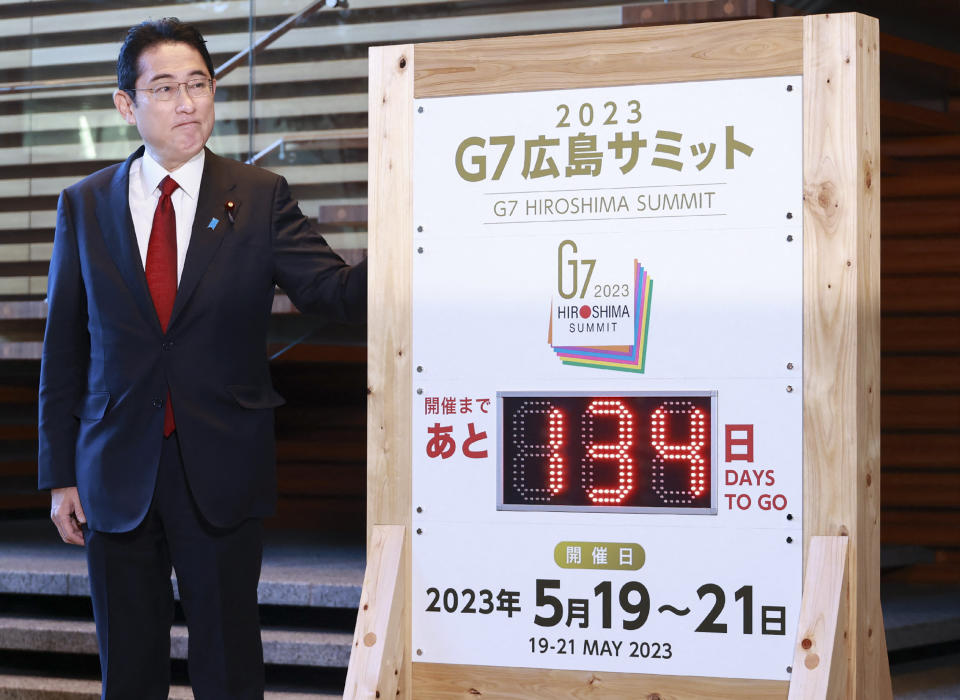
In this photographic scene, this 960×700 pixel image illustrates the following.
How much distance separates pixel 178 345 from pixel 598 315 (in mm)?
836

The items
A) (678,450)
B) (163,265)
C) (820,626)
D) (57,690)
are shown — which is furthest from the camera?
(57,690)

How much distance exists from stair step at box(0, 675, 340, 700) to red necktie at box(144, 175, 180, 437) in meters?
1.79

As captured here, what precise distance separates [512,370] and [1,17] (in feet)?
12.9

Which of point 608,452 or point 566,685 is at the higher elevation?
point 608,452

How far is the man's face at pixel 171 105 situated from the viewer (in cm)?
235

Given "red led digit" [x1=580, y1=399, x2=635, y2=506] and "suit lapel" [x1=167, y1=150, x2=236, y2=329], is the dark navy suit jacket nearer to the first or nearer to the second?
"suit lapel" [x1=167, y1=150, x2=236, y2=329]

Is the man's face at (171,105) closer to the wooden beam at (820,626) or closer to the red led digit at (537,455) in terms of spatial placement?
the red led digit at (537,455)

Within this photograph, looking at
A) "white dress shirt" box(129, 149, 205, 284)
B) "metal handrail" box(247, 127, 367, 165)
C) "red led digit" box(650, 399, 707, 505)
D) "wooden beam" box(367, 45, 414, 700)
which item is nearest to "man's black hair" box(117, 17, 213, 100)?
"white dress shirt" box(129, 149, 205, 284)

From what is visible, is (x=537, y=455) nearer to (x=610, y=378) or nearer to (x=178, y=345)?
(x=610, y=378)

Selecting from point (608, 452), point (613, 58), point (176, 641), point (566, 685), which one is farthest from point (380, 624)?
point (176, 641)

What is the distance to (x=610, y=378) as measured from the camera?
7.39ft

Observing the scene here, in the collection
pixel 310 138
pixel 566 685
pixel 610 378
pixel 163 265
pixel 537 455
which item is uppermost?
pixel 310 138

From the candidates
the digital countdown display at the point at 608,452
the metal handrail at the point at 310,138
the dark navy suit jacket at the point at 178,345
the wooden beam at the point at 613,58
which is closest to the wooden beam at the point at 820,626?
the digital countdown display at the point at 608,452

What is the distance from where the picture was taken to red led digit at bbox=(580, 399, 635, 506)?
2.24 meters
